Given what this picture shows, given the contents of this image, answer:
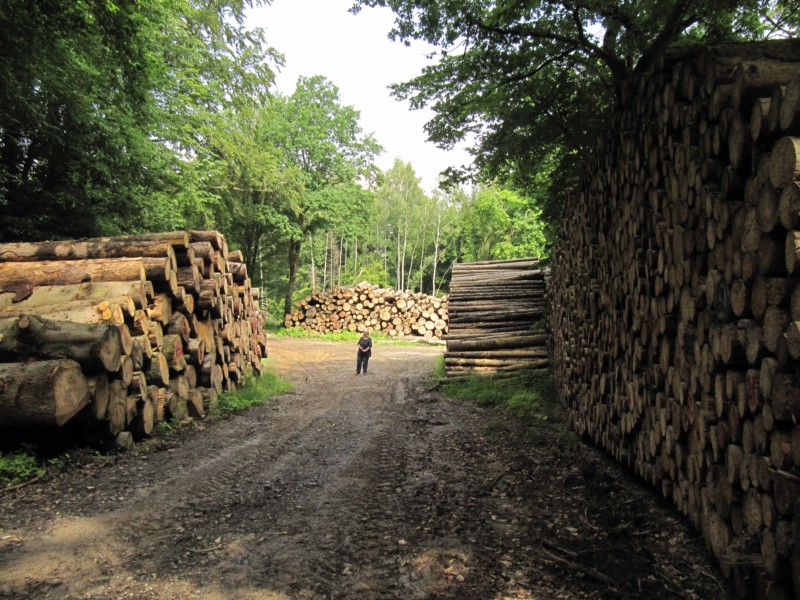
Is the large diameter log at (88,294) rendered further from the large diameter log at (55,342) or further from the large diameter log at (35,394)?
the large diameter log at (35,394)

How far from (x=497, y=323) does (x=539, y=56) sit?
21.2ft

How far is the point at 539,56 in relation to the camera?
7.51m

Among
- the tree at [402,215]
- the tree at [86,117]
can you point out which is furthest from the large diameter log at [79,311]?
the tree at [402,215]

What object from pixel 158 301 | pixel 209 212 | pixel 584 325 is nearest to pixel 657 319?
pixel 584 325

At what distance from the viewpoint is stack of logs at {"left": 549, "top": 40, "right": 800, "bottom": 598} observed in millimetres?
2199

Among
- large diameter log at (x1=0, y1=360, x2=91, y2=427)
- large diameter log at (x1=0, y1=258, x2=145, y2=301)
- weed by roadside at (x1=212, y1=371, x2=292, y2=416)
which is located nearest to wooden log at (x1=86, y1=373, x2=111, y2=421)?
large diameter log at (x1=0, y1=360, x2=91, y2=427)

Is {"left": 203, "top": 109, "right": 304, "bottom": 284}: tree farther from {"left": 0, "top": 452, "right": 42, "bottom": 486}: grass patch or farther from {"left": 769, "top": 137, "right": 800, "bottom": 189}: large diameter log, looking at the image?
{"left": 769, "top": 137, "right": 800, "bottom": 189}: large diameter log

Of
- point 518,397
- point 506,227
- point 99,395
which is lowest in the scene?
point 518,397

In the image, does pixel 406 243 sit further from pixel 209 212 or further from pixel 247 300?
pixel 247 300

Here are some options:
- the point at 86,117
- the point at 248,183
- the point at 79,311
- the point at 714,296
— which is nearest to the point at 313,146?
the point at 248,183

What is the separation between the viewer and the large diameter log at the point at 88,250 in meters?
7.74

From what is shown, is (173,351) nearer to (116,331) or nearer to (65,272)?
(116,331)

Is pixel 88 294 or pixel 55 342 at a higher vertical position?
pixel 88 294

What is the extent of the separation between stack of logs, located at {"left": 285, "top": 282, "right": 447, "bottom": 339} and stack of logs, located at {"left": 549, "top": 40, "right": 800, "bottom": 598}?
19.8m
